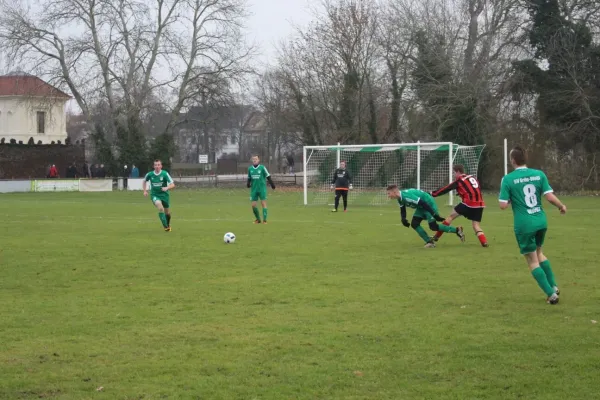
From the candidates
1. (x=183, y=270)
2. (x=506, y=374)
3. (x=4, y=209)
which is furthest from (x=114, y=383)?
(x=4, y=209)

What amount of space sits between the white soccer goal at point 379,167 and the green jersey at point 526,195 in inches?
1018

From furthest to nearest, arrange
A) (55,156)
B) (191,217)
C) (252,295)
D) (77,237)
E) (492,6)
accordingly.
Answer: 1. (55,156)
2. (492,6)
3. (191,217)
4. (77,237)
5. (252,295)

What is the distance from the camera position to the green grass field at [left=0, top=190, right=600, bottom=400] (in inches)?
256

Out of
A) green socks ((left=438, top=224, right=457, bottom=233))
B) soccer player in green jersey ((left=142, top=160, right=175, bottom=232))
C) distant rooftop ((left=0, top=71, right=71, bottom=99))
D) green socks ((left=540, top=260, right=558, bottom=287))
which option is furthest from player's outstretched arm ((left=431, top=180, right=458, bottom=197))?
distant rooftop ((left=0, top=71, right=71, bottom=99))

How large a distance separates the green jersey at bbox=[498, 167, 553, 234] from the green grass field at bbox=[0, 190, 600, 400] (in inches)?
40.6

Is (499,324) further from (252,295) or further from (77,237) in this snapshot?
(77,237)

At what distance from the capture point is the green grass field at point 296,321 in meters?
6.50

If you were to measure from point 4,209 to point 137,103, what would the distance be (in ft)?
95.8

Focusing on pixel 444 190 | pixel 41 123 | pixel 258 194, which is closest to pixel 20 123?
pixel 41 123

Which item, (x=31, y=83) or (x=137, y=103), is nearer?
(x=137, y=103)

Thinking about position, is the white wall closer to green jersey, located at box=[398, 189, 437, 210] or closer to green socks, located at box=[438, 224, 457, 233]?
green jersey, located at box=[398, 189, 437, 210]

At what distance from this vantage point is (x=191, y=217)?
2669cm

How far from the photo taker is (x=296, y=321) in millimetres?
8906

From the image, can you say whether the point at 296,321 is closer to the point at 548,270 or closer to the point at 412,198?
the point at 548,270
